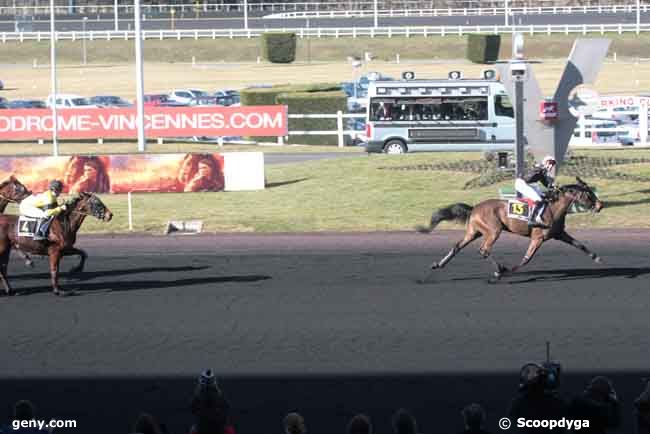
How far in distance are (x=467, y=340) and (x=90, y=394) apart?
14.6 ft

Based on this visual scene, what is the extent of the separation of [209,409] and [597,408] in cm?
234

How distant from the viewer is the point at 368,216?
81.1ft

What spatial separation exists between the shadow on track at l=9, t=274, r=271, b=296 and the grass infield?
559 cm

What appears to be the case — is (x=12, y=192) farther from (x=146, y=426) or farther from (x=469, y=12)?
(x=469, y=12)

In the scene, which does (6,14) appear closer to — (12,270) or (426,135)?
(426,135)

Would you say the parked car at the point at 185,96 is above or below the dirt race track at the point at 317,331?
above

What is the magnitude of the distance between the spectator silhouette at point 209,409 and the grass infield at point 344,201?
16195mm

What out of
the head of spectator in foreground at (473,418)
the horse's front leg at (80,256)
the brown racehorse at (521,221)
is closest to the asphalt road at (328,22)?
the brown racehorse at (521,221)

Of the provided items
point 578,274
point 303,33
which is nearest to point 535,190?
point 578,274

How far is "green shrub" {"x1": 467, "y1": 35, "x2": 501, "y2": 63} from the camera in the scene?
74.5 meters

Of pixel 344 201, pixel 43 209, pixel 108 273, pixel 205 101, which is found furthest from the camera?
pixel 205 101

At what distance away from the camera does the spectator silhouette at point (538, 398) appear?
23.3ft

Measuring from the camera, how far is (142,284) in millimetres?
17438

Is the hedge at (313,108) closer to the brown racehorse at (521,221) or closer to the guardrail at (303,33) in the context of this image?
the brown racehorse at (521,221)
